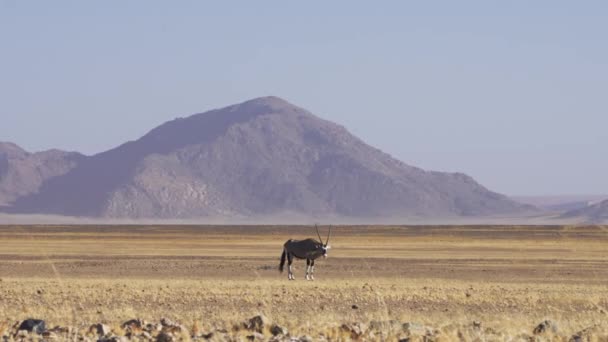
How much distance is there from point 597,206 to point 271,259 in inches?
6468

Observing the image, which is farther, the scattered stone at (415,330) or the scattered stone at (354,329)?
the scattered stone at (415,330)

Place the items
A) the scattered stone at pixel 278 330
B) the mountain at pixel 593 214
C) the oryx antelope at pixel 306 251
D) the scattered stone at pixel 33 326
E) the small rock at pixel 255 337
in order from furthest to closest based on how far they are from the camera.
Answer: the mountain at pixel 593 214 → the oryx antelope at pixel 306 251 → the scattered stone at pixel 33 326 → the scattered stone at pixel 278 330 → the small rock at pixel 255 337

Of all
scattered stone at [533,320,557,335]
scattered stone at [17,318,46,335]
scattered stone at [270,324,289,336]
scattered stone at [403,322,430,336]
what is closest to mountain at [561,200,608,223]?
scattered stone at [533,320,557,335]

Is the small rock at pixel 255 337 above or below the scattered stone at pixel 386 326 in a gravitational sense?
below

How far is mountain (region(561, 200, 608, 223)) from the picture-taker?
180625 millimetres

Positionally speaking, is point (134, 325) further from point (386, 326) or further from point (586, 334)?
point (586, 334)

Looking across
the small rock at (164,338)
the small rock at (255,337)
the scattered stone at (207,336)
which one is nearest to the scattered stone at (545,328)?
the small rock at (255,337)

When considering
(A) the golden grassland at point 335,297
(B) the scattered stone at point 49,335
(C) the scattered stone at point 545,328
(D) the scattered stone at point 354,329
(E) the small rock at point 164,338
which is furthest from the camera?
(A) the golden grassland at point 335,297

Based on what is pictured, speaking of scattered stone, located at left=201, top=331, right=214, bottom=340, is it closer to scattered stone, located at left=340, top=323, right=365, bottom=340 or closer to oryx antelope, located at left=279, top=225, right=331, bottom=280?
scattered stone, located at left=340, top=323, right=365, bottom=340

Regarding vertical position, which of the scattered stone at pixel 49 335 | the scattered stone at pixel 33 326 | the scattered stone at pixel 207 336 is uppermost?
the scattered stone at pixel 33 326

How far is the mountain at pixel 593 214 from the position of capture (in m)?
181

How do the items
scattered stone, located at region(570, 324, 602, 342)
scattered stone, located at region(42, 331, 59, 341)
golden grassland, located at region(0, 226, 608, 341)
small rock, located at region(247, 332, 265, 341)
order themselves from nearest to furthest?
small rock, located at region(247, 332, 265, 341) < scattered stone, located at region(42, 331, 59, 341) < scattered stone, located at region(570, 324, 602, 342) < golden grassland, located at region(0, 226, 608, 341)

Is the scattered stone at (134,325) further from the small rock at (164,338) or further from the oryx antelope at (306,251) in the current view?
the oryx antelope at (306,251)

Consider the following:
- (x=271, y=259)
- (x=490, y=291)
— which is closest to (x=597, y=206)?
(x=271, y=259)
